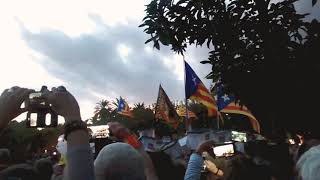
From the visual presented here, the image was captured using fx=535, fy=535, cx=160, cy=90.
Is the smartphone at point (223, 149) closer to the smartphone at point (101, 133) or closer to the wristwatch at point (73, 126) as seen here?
the smartphone at point (101, 133)

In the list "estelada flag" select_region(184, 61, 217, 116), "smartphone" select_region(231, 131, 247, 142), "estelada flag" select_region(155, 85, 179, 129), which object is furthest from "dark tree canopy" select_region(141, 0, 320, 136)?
"smartphone" select_region(231, 131, 247, 142)

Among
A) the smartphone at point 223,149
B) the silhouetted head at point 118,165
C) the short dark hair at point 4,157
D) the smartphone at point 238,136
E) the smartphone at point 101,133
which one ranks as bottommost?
the silhouetted head at point 118,165

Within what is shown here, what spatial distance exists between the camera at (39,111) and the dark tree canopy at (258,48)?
2883mm

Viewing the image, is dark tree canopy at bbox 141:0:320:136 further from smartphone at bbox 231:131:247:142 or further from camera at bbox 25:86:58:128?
smartphone at bbox 231:131:247:142

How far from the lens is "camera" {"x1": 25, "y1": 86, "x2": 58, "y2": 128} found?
99.3 inches

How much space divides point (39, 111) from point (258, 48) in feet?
10.3

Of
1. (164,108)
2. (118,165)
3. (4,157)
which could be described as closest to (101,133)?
(4,157)

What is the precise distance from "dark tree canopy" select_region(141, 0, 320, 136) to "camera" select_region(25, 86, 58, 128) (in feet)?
9.46

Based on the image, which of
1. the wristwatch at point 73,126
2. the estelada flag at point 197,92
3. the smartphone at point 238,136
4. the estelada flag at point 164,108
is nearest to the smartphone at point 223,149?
the wristwatch at point 73,126

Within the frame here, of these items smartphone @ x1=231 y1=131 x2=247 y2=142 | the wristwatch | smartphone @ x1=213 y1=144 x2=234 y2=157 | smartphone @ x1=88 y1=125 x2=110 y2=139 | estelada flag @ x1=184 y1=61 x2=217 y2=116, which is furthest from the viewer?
smartphone @ x1=231 y1=131 x2=247 y2=142

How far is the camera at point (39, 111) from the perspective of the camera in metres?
2.52

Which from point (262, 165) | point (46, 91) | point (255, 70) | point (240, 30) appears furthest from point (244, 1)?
point (46, 91)

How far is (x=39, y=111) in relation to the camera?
255 cm

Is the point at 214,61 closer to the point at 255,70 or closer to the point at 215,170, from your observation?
the point at 255,70
